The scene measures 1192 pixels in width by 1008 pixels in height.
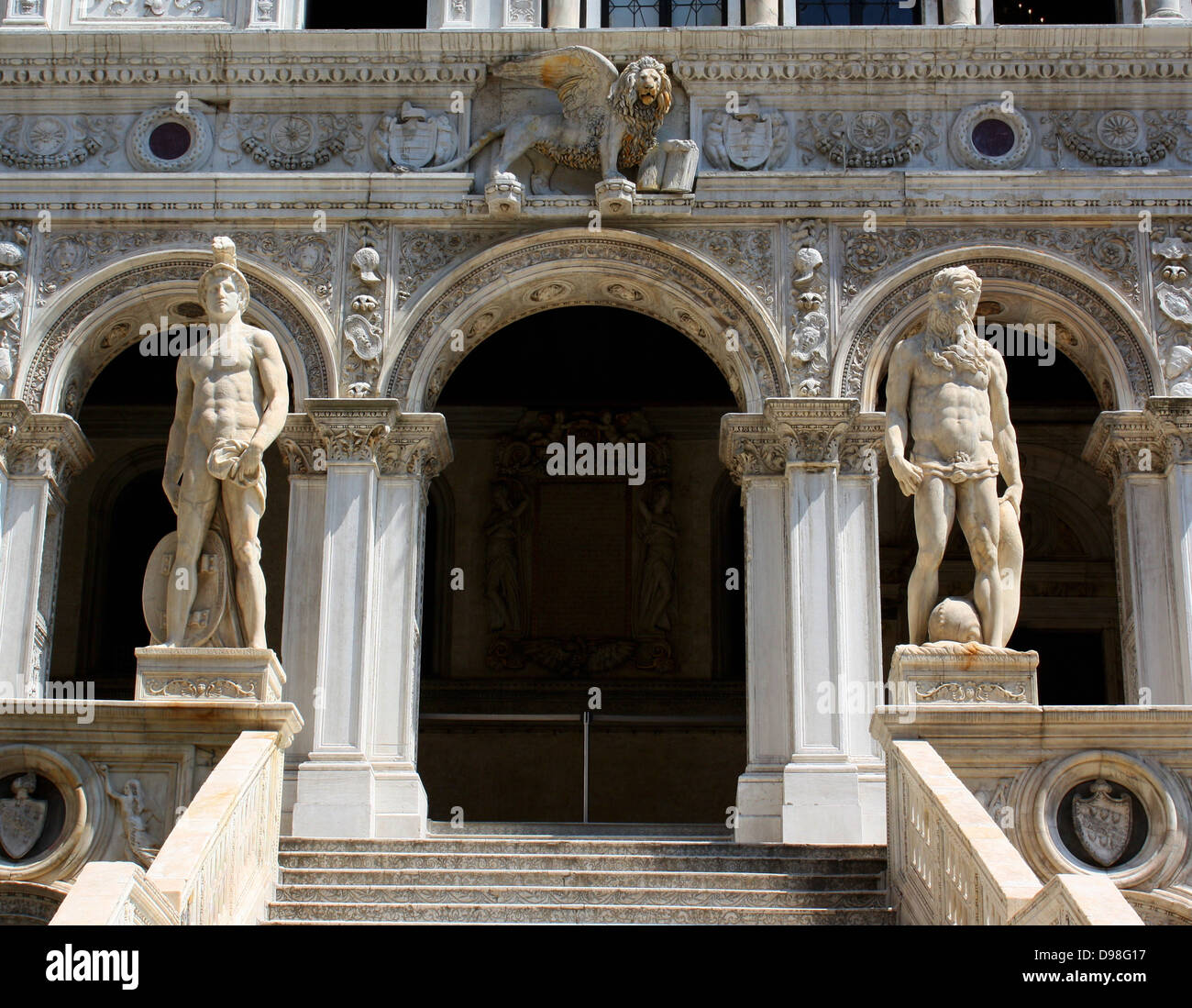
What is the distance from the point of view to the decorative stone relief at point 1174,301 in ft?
64.1

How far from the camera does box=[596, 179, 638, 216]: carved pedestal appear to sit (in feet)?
65.6

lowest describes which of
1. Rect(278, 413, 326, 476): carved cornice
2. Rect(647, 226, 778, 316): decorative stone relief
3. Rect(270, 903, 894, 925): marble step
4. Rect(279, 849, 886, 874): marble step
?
Rect(270, 903, 894, 925): marble step

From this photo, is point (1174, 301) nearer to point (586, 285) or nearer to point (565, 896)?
point (586, 285)

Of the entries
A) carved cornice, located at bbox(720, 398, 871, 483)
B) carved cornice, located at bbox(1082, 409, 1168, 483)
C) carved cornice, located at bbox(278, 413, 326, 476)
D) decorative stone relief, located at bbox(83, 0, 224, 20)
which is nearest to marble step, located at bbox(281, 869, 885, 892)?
carved cornice, located at bbox(720, 398, 871, 483)

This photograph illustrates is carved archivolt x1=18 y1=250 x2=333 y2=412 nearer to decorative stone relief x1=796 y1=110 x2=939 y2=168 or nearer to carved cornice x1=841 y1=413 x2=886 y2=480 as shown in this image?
carved cornice x1=841 y1=413 x2=886 y2=480

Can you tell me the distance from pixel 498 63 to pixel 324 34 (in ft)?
5.96

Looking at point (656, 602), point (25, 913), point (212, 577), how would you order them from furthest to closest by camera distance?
1. point (656, 602)
2. point (212, 577)
3. point (25, 913)

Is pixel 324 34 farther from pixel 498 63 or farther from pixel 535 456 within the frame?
pixel 535 456

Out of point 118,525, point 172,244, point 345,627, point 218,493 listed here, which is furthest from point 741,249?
point 118,525

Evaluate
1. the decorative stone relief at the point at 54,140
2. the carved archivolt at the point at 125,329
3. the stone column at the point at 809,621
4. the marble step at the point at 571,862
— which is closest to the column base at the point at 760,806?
the stone column at the point at 809,621

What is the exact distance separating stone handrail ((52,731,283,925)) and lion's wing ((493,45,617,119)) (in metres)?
8.18
